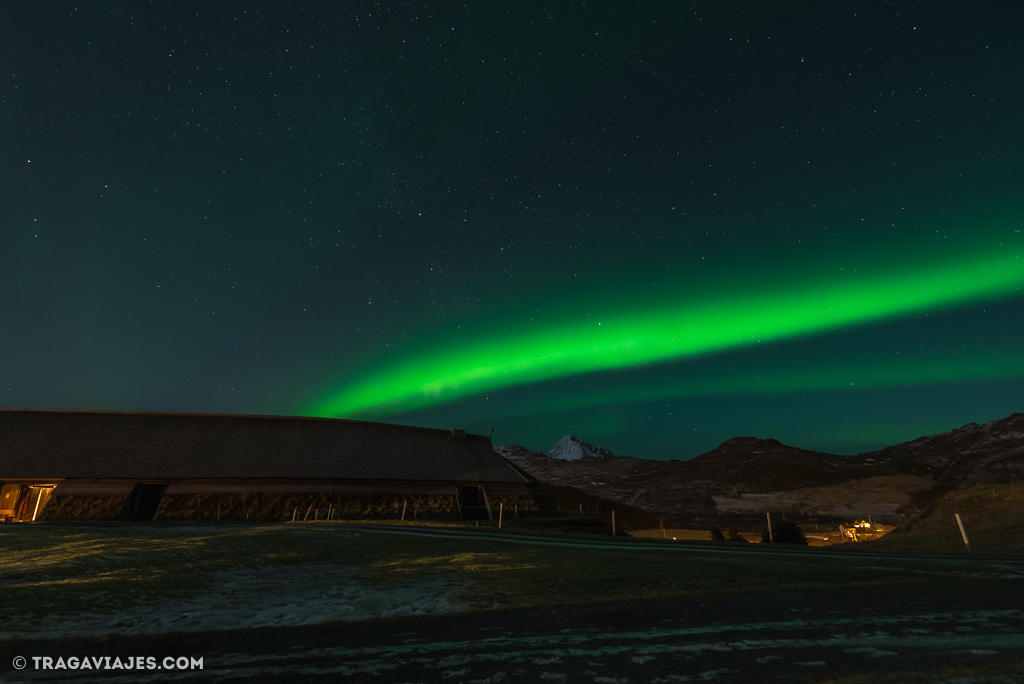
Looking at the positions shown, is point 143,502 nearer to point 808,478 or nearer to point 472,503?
point 472,503

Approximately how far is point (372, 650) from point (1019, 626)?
7597 millimetres

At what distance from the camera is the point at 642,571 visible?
9867mm

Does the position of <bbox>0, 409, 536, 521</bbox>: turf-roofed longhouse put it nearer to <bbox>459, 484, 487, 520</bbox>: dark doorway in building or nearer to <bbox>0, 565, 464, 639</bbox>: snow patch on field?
<bbox>459, 484, 487, 520</bbox>: dark doorway in building

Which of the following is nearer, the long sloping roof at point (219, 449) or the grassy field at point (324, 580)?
the grassy field at point (324, 580)

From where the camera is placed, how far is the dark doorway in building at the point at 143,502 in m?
32.2

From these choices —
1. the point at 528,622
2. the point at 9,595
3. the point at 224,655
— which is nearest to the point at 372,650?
the point at 224,655

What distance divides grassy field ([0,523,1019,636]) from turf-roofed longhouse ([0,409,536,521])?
21956mm

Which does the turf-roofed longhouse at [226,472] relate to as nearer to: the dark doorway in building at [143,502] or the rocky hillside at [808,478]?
the dark doorway in building at [143,502]

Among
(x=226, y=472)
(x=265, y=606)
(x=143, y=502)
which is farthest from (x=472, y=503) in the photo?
(x=265, y=606)

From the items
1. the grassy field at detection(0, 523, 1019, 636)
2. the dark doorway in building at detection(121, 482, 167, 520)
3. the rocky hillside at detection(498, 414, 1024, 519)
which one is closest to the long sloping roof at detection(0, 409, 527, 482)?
the dark doorway in building at detection(121, 482, 167, 520)

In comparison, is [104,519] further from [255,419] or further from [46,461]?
[255,419]

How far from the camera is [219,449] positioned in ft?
122

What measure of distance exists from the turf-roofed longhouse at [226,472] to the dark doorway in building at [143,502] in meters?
0.07

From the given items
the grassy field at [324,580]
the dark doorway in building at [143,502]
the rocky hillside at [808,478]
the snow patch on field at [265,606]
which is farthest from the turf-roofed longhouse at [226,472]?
the rocky hillside at [808,478]
